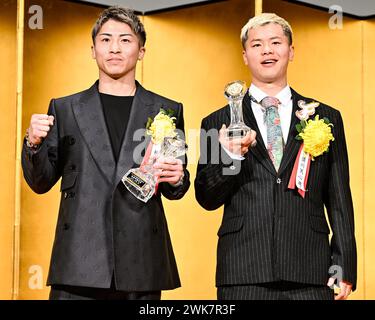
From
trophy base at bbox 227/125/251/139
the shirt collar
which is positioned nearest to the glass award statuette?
trophy base at bbox 227/125/251/139

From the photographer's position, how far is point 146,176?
2.94 meters

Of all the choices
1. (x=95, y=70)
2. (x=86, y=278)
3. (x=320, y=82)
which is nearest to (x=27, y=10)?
(x=95, y=70)

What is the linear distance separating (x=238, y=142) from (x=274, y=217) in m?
0.31

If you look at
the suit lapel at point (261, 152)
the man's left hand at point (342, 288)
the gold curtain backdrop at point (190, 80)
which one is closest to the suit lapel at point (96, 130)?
the suit lapel at point (261, 152)

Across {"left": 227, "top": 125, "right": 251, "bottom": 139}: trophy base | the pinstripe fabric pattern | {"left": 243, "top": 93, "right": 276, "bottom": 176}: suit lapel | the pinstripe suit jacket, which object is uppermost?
{"left": 227, "top": 125, "right": 251, "bottom": 139}: trophy base

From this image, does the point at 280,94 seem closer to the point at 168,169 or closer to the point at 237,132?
the point at 237,132

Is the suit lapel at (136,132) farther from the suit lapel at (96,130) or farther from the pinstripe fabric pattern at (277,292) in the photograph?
the pinstripe fabric pattern at (277,292)

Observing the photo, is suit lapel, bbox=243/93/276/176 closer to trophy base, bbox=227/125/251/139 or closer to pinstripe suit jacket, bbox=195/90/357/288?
pinstripe suit jacket, bbox=195/90/357/288

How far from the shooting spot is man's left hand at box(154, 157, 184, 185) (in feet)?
9.66

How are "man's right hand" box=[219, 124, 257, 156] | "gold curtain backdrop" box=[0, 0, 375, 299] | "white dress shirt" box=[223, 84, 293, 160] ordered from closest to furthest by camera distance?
"man's right hand" box=[219, 124, 257, 156]
"white dress shirt" box=[223, 84, 293, 160]
"gold curtain backdrop" box=[0, 0, 375, 299]

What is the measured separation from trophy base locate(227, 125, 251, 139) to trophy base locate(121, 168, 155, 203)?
0.30m

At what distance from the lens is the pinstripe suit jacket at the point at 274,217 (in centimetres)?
298
